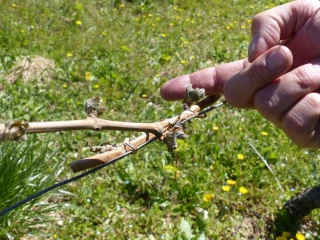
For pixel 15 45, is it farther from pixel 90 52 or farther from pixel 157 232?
pixel 157 232

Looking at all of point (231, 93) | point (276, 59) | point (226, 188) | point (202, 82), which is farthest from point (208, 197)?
point (276, 59)

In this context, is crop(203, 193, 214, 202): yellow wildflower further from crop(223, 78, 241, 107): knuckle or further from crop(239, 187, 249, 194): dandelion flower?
crop(223, 78, 241, 107): knuckle

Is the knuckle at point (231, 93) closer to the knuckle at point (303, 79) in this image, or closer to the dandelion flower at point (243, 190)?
the knuckle at point (303, 79)

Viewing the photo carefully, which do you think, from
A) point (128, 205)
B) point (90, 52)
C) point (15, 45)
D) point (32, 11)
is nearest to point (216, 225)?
point (128, 205)

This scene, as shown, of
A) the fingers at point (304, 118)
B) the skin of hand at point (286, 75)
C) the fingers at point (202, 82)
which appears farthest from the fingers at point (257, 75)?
the fingers at point (202, 82)

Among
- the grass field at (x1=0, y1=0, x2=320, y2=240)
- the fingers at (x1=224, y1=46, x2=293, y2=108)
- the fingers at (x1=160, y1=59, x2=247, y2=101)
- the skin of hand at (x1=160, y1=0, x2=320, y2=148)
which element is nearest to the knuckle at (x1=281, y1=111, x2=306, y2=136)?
the skin of hand at (x1=160, y1=0, x2=320, y2=148)
